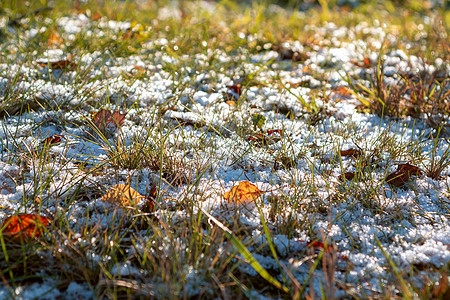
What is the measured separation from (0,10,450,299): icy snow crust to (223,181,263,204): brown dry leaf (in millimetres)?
31

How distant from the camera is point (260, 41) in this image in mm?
3111

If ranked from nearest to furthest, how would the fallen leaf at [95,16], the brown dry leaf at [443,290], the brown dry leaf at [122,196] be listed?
1. the brown dry leaf at [443,290]
2. the brown dry leaf at [122,196]
3. the fallen leaf at [95,16]

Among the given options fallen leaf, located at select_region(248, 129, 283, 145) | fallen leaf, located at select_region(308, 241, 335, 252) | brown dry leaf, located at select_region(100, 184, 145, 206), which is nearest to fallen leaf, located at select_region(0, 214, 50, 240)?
brown dry leaf, located at select_region(100, 184, 145, 206)

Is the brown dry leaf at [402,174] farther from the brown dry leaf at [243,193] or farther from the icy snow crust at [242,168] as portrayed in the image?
the brown dry leaf at [243,193]

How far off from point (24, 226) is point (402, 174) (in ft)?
4.44

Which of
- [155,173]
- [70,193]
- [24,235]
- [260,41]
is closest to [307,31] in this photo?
[260,41]

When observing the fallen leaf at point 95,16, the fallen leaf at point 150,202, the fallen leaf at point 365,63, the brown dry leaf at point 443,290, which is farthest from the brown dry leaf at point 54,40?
the brown dry leaf at point 443,290

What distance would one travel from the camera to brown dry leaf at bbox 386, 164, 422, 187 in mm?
1459

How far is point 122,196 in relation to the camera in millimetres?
1207

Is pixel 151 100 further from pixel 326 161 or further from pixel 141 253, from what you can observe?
pixel 141 253

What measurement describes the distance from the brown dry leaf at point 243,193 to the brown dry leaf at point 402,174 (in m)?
0.55

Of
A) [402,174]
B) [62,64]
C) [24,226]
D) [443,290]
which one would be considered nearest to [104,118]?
[24,226]

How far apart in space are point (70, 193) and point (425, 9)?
6.25 meters

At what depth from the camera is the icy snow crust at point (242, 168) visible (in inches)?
43.4
